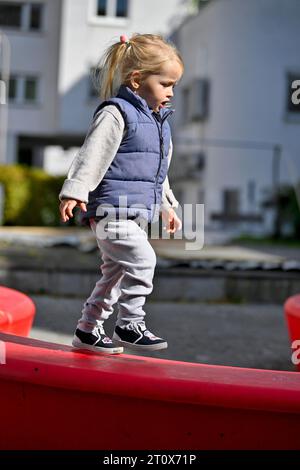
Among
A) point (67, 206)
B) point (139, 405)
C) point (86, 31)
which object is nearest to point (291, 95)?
point (86, 31)

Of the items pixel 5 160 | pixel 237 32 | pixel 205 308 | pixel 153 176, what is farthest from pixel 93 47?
pixel 153 176

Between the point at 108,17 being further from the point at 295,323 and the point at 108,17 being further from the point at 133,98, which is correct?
the point at 133,98

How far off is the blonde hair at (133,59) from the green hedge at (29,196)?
610 inches

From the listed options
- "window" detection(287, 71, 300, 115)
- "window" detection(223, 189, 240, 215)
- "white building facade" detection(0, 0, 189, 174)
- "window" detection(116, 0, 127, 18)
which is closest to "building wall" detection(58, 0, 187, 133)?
"white building facade" detection(0, 0, 189, 174)

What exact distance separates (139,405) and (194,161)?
1783 centimetres

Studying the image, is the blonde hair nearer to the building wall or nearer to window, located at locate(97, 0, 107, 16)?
the building wall

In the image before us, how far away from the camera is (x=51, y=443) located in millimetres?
3100

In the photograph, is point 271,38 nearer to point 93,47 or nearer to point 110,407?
point 93,47

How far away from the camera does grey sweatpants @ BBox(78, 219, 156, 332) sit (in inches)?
132

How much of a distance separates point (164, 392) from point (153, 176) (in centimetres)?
84

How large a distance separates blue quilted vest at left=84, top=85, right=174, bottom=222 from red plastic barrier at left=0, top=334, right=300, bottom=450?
1.79 ft

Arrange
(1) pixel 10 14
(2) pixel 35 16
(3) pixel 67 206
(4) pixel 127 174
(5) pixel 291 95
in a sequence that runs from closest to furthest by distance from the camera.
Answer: (3) pixel 67 206 < (4) pixel 127 174 < (5) pixel 291 95 < (2) pixel 35 16 < (1) pixel 10 14

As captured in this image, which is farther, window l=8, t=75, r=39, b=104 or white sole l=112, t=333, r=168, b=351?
window l=8, t=75, r=39, b=104

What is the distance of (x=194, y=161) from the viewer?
20.7 m
